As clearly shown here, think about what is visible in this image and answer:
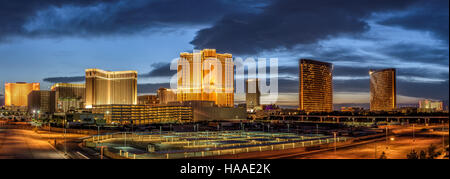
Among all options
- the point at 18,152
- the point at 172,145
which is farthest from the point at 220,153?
the point at 18,152

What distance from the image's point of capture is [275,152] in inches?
1793

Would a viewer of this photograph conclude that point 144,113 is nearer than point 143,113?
No

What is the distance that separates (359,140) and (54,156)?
51615 mm

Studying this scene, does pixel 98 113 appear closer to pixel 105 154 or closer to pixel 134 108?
pixel 134 108

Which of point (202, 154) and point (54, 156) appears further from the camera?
point (54, 156)

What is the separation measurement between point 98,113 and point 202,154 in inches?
5285
